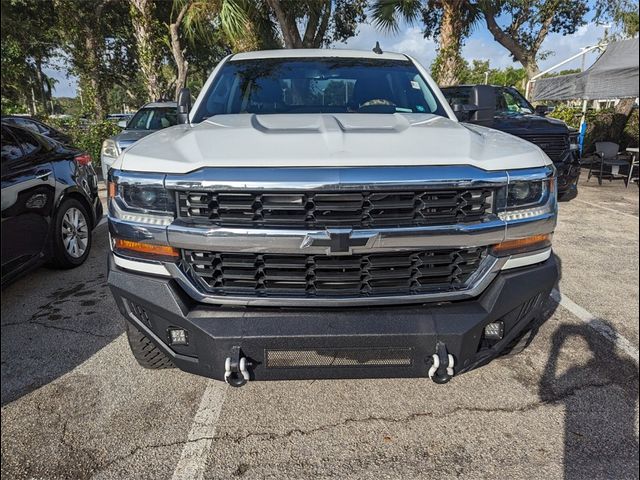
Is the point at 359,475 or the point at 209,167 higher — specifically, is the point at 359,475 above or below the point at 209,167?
below

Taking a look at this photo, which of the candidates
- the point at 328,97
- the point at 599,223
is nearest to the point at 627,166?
the point at 599,223

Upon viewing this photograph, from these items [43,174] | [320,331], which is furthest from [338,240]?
[43,174]

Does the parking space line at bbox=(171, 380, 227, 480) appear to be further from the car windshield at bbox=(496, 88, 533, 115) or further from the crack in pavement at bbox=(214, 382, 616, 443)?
the car windshield at bbox=(496, 88, 533, 115)

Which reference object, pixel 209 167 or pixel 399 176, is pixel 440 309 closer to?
pixel 399 176

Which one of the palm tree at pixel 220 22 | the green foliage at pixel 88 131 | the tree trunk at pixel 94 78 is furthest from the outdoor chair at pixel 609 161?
the tree trunk at pixel 94 78

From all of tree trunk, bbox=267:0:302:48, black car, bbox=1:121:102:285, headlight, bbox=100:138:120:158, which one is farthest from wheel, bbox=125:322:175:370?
tree trunk, bbox=267:0:302:48

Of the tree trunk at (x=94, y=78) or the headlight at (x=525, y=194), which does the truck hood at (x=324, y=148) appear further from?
the tree trunk at (x=94, y=78)

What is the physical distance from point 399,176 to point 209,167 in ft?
2.67

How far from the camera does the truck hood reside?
6.57 feet

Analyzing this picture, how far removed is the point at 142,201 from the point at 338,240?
0.90m

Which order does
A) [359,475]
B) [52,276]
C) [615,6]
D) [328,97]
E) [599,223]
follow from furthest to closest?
[615,6], [599,223], [52,276], [328,97], [359,475]

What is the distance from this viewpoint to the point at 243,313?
2027 millimetres

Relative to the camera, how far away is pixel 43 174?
3922mm

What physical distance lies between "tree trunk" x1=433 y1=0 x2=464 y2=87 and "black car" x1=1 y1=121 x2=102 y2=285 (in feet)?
33.5
